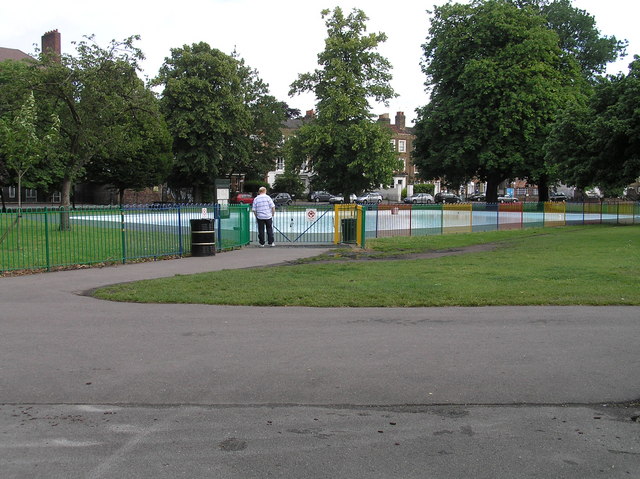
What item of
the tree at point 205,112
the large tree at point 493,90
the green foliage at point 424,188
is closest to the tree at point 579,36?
the large tree at point 493,90

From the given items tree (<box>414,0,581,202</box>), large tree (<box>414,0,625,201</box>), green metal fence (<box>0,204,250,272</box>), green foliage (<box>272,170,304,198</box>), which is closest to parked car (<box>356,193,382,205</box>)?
green foliage (<box>272,170,304,198</box>)

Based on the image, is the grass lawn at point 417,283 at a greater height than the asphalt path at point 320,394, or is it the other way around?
the grass lawn at point 417,283

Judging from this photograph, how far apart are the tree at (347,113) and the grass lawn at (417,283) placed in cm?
3329

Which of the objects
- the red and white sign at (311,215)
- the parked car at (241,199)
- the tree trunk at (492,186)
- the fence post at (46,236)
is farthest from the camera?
the parked car at (241,199)

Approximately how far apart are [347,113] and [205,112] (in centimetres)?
1443

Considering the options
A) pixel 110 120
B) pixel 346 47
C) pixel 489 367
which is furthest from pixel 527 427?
pixel 346 47

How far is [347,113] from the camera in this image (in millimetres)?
48969

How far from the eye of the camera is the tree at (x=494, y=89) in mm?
45031

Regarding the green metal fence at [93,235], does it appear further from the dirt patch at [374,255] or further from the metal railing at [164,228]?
the dirt patch at [374,255]

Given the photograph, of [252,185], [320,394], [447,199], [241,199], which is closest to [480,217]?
[320,394]

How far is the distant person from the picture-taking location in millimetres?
18797

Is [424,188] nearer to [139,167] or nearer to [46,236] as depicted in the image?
[139,167]

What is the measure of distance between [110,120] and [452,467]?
2563 cm

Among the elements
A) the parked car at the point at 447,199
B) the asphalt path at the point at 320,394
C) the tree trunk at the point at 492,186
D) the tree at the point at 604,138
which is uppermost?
the tree at the point at 604,138
